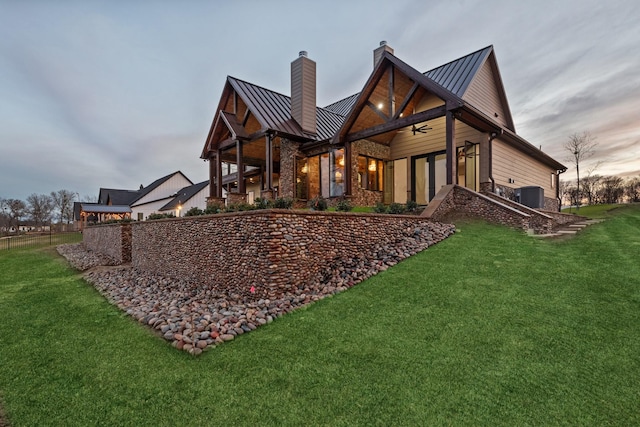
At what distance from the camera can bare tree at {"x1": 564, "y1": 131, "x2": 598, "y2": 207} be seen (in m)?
22.8

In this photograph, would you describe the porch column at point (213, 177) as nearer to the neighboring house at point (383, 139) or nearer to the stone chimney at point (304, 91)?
the neighboring house at point (383, 139)

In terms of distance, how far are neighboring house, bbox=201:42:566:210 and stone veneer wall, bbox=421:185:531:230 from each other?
5.46 feet

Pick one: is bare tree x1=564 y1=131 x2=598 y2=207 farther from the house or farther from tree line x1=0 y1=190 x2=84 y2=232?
tree line x1=0 y1=190 x2=84 y2=232

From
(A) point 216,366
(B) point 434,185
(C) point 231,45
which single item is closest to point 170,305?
(A) point 216,366

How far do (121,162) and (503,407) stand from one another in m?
68.6

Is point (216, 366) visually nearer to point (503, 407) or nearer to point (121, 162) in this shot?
point (503, 407)

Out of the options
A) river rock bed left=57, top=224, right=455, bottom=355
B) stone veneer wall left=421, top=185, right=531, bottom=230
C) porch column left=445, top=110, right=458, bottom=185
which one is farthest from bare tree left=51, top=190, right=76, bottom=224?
porch column left=445, top=110, right=458, bottom=185

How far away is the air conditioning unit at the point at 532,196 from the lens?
484 inches

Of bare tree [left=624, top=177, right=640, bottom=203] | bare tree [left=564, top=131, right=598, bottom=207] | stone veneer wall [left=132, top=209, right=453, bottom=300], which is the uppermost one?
bare tree [left=564, top=131, right=598, bottom=207]

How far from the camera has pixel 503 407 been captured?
8.88 feet

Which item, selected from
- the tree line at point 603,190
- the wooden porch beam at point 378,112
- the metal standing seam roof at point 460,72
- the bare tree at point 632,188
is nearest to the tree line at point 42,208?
the wooden porch beam at point 378,112

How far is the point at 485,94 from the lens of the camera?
1404 cm

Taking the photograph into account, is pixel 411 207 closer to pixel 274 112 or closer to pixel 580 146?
pixel 274 112

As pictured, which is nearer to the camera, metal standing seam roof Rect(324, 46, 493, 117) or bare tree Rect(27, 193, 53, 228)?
metal standing seam roof Rect(324, 46, 493, 117)
